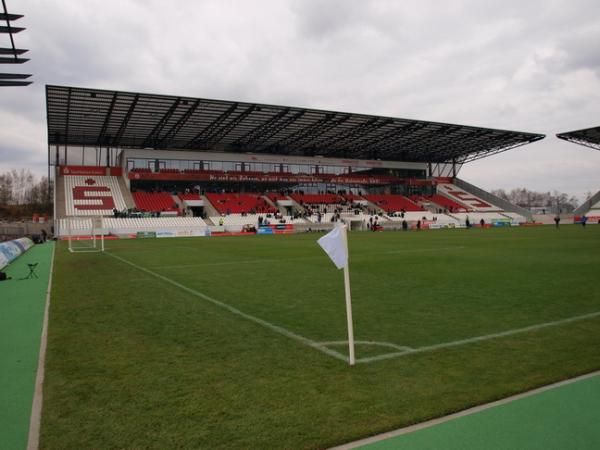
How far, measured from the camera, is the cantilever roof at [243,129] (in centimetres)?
4347

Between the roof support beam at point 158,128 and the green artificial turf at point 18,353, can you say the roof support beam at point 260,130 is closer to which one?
the roof support beam at point 158,128

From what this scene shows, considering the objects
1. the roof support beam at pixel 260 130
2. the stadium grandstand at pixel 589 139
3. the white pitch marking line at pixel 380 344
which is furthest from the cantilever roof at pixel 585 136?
the white pitch marking line at pixel 380 344

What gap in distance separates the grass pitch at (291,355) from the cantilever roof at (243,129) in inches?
1401

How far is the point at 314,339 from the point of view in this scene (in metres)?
6.62

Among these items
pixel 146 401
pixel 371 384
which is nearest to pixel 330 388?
pixel 371 384

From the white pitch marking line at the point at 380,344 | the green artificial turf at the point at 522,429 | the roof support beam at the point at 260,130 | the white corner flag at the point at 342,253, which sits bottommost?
the green artificial turf at the point at 522,429

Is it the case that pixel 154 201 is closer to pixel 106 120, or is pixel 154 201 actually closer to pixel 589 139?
pixel 106 120

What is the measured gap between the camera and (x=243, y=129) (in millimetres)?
54812

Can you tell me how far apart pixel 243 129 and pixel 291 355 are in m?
Answer: 51.4

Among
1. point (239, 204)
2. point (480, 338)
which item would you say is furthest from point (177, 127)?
point (480, 338)

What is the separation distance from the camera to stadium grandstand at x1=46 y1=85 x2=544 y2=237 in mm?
46938

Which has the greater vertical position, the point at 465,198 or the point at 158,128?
the point at 158,128

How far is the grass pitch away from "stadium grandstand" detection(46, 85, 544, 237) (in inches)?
1437

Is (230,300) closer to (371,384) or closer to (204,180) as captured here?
(371,384)
